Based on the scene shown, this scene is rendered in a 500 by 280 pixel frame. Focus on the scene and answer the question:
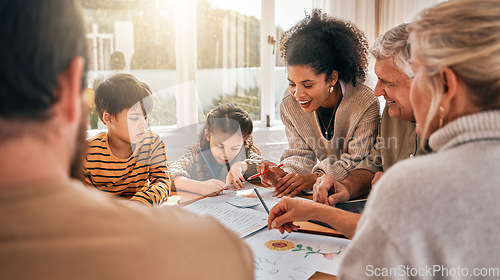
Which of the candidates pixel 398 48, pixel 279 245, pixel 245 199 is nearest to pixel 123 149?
pixel 245 199

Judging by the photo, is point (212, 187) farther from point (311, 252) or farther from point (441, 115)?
point (441, 115)

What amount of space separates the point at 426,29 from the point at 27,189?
0.65 m

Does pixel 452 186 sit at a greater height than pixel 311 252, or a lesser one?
greater

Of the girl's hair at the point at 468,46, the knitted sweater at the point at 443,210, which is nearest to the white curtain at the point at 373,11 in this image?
the girl's hair at the point at 468,46

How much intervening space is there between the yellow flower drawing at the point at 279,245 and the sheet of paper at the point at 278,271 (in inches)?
3.0

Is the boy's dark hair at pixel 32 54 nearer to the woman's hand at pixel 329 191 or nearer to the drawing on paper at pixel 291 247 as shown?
the drawing on paper at pixel 291 247

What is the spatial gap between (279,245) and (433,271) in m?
0.46

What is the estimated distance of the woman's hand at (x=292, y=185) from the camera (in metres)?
1.52

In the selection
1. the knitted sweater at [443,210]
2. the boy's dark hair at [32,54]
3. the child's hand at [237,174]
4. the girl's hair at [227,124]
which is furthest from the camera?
the girl's hair at [227,124]

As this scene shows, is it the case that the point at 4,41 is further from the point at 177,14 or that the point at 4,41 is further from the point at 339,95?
the point at 177,14

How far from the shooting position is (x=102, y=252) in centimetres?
37

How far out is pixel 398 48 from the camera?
1417 mm

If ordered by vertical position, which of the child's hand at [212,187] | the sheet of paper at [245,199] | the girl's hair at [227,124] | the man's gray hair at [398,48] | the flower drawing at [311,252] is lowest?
the flower drawing at [311,252]

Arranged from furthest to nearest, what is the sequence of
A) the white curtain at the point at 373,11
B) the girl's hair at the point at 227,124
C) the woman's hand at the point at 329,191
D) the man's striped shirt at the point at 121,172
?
the white curtain at the point at 373,11
the girl's hair at the point at 227,124
the man's striped shirt at the point at 121,172
the woman's hand at the point at 329,191
